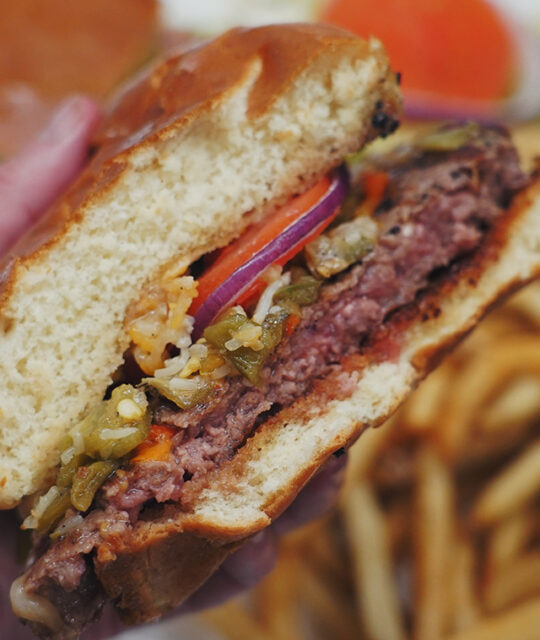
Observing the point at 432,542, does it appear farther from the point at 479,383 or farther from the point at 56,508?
the point at 56,508

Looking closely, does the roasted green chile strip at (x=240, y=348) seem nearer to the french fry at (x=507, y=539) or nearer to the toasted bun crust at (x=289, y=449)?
the toasted bun crust at (x=289, y=449)

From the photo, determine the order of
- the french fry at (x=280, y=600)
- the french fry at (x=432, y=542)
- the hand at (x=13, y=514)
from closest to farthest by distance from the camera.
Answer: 1. the hand at (x=13, y=514)
2. the french fry at (x=432, y=542)
3. the french fry at (x=280, y=600)

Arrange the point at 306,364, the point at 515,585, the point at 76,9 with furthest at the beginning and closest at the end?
the point at 76,9 → the point at 515,585 → the point at 306,364

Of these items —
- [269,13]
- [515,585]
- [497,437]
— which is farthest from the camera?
[269,13]

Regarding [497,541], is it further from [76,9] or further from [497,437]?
[76,9]

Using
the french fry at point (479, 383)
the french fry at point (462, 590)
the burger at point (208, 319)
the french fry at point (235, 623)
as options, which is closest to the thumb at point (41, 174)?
the burger at point (208, 319)

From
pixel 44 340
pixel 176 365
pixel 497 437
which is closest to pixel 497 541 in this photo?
pixel 497 437

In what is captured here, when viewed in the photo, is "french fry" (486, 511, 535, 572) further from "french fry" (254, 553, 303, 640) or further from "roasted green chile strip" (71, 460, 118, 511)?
"roasted green chile strip" (71, 460, 118, 511)

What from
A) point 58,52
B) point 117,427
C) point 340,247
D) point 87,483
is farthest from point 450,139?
point 58,52
